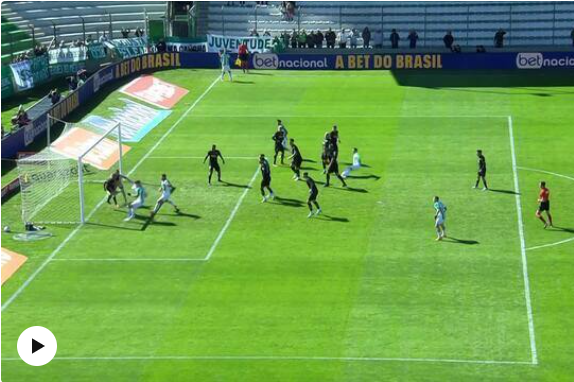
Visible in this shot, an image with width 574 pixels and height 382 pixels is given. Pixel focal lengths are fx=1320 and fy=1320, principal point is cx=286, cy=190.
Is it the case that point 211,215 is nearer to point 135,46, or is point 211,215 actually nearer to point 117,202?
point 117,202

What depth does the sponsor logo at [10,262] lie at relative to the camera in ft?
161

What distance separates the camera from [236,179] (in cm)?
6131

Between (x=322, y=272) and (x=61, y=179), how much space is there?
629 inches

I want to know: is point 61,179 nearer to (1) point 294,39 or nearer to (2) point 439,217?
(2) point 439,217

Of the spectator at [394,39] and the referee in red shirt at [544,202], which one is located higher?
the spectator at [394,39]

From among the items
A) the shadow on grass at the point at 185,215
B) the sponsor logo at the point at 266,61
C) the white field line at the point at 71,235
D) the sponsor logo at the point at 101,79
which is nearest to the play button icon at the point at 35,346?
the white field line at the point at 71,235

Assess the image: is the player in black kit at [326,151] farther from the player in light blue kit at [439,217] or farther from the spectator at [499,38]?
the spectator at [499,38]

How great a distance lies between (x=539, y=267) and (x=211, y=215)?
47.7ft

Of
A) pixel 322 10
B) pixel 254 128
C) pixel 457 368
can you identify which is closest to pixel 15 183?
pixel 254 128

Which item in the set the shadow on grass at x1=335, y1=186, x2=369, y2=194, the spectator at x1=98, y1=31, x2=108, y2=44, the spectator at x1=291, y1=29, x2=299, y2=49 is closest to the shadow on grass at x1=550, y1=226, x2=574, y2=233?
the shadow on grass at x1=335, y1=186, x2=369, y2=194

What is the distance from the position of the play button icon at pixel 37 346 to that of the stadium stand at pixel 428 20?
51875 millimetres

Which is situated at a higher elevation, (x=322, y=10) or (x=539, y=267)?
(x=322, y=10)

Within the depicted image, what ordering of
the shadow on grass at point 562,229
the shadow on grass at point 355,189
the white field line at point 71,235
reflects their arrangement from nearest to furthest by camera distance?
1. the white field line at point 71,235
2. the shadow on grass at point 562,229
3. the shadow on grass at point 355,189

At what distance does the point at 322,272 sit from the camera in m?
48.6
